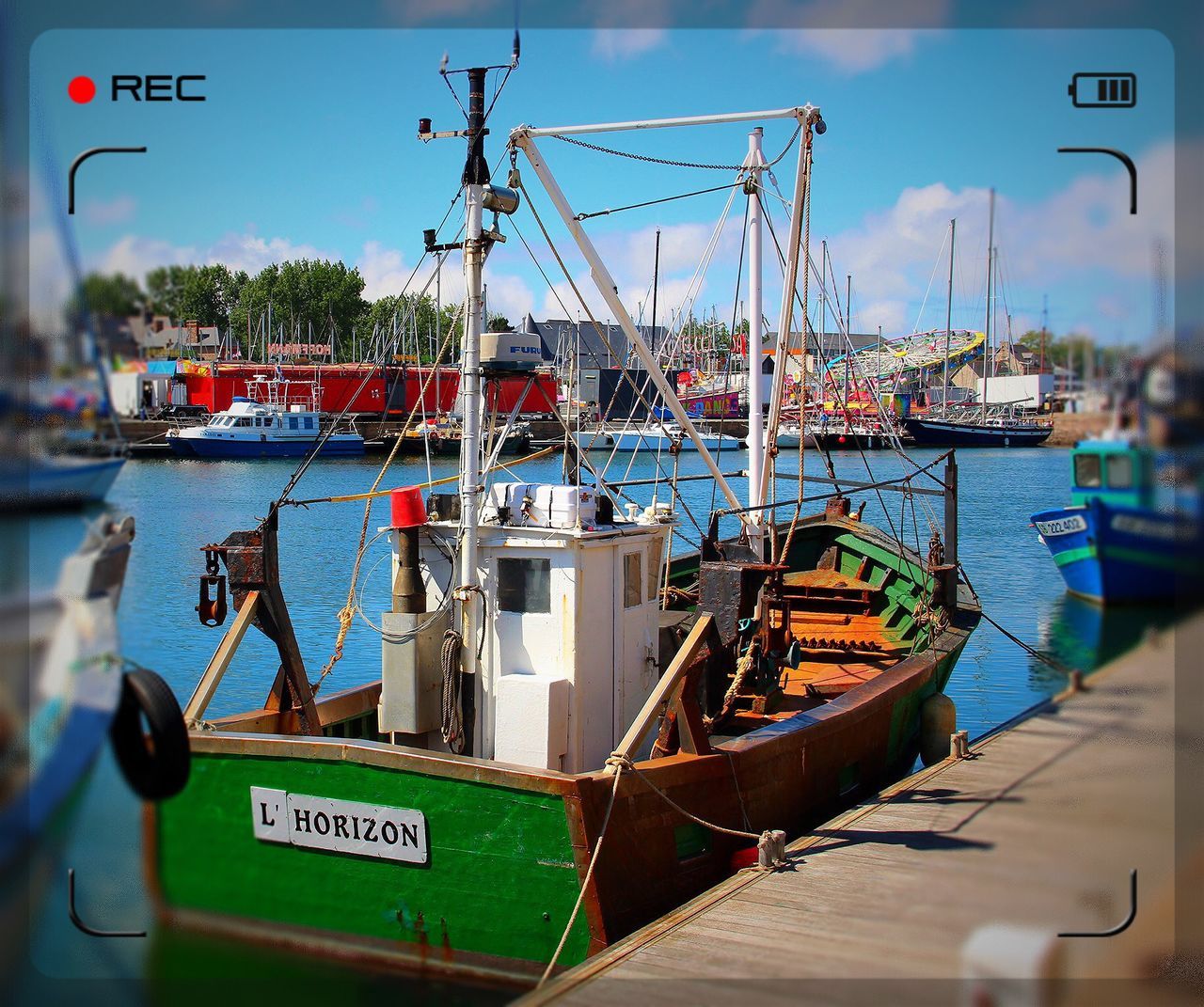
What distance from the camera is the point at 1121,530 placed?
4734 millimetres

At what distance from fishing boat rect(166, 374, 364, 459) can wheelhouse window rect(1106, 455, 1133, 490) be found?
131 ft

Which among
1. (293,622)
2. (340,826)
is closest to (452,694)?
(340,826)

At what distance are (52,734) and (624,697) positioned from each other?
513 cm

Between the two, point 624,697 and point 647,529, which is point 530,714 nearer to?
point 624,697

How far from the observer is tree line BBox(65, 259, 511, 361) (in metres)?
4.81

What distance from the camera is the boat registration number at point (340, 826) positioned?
7.31 metres

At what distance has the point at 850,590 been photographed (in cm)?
1475

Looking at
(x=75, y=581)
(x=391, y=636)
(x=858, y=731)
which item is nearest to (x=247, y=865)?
(x=391, y=636)

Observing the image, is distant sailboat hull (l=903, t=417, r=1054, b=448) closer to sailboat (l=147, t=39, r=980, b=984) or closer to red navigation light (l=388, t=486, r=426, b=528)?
sailboat (l=147, t=39, r=980, b=984)

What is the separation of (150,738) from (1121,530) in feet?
13.6

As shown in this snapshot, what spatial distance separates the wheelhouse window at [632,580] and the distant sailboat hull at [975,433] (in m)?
2.72

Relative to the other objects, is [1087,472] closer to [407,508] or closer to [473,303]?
[473,303]

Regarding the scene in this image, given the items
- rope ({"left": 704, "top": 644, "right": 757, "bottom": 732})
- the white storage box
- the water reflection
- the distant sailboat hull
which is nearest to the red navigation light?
the white storage box

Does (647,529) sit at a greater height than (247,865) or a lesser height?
greater
